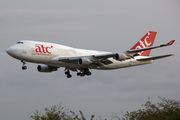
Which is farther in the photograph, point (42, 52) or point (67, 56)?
point (67, 56)

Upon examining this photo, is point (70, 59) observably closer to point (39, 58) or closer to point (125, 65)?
point (39, 58)

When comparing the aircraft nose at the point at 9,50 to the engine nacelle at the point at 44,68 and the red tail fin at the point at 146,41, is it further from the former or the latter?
the red tail fin at the point at 146,41

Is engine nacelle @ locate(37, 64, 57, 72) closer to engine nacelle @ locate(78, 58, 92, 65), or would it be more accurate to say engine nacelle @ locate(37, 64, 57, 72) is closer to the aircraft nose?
engine nacelle @ locate(78, 58, 92, 65)

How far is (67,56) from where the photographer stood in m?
55.2

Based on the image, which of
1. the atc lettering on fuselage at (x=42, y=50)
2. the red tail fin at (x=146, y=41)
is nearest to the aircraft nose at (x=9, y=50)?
the atc lettering on fuselage at (x=42, y=50)

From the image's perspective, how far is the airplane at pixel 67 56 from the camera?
169 feet

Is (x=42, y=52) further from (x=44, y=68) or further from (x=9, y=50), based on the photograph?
(x=44, y=68)

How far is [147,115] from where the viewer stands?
3969 cm

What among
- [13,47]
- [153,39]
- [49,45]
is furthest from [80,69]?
[153,39]

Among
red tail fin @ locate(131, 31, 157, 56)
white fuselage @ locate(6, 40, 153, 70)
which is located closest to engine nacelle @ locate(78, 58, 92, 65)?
white fuselage @ locate(6, 40, 153, 70)

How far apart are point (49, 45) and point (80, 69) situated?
8444 millimetres

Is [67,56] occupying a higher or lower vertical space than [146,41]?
lower

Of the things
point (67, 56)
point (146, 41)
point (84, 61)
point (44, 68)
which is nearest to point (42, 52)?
point (67, 56)

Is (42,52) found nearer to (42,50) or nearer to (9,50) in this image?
(42,50)
